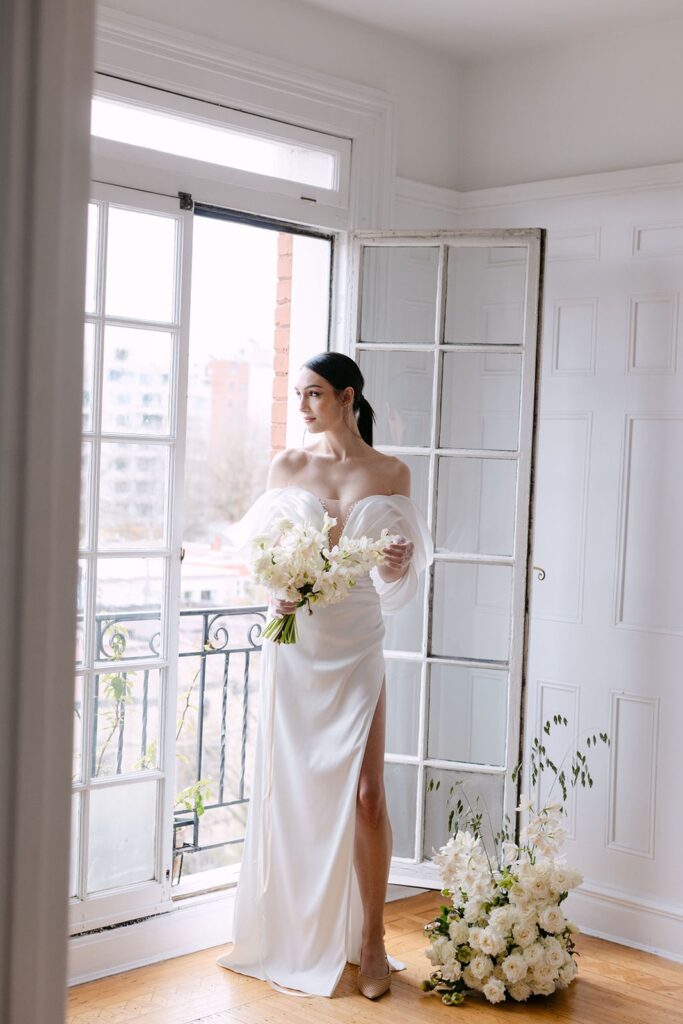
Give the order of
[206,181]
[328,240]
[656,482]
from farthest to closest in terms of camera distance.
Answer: [328,240], [656,482], [206,181]

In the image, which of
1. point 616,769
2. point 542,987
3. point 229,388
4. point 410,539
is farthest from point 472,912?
point 229,388

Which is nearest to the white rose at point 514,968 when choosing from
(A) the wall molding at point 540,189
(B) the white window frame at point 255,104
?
(A) the wall molding at point 540,189

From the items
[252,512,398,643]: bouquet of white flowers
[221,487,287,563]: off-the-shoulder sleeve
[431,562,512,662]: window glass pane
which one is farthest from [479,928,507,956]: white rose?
[221,487,287,563]: off-the-shoulder sleeve

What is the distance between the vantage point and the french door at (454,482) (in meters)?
3.95

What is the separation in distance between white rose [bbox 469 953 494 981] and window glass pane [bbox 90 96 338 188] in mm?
2680

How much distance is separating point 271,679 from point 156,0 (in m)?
2.18

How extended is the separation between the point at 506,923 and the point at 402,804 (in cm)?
78

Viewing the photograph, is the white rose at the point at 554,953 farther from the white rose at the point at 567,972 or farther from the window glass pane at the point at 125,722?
the window glass pane at the point at 125,722

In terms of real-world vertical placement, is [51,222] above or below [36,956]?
above

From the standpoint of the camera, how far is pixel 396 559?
3.44 meters

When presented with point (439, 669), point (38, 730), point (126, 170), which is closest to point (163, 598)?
point (439, 669)

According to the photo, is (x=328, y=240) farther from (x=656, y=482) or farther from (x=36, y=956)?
(x=36, y=956)

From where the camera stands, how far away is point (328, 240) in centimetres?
425

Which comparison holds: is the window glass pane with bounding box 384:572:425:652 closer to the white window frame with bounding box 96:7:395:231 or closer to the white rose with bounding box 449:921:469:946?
the white rose with bounding box 449:921:469:946
